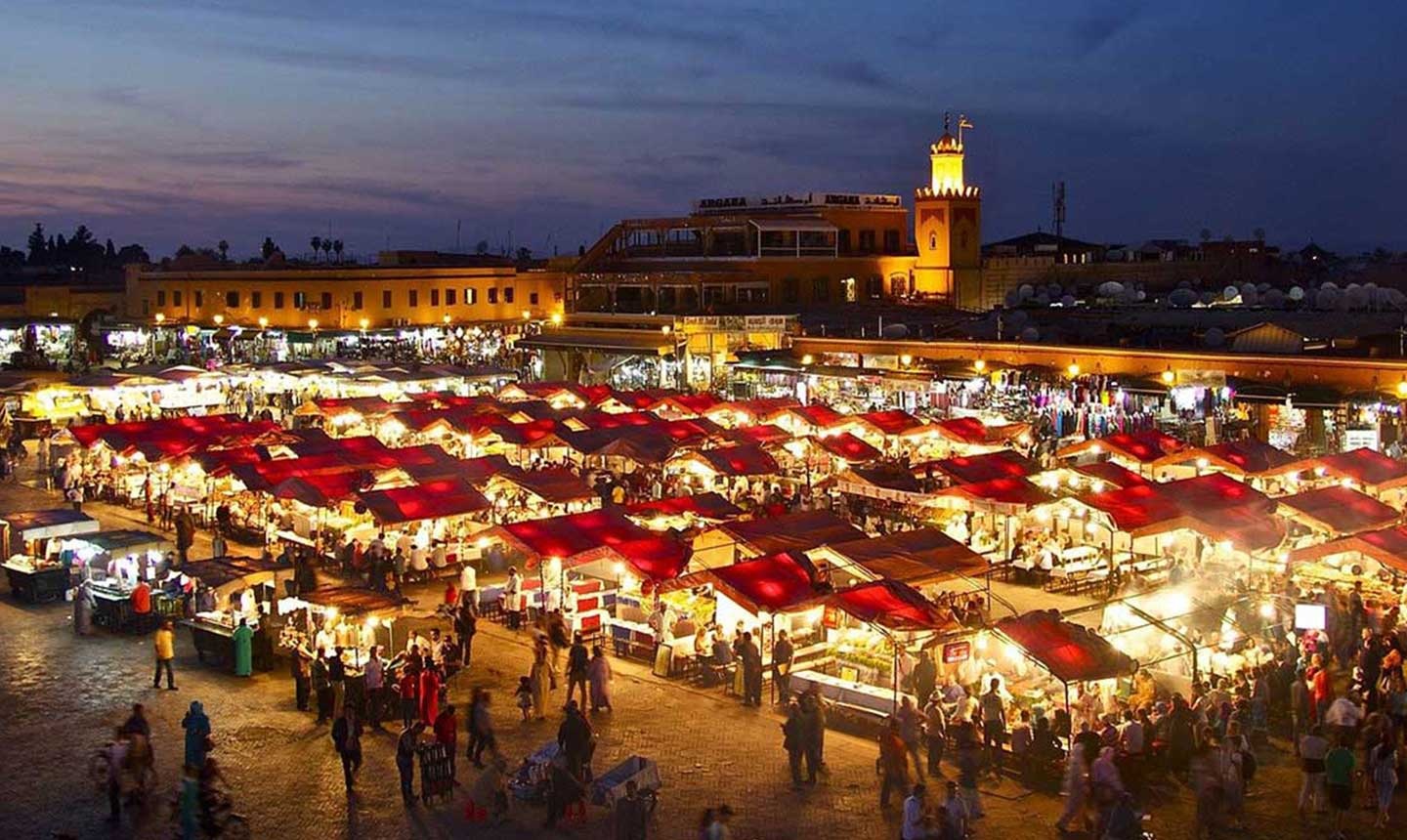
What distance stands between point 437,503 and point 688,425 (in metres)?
7.93

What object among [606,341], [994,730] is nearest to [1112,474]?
[994,730]

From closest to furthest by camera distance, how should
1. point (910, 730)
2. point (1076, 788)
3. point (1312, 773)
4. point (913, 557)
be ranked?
point (1076, 788)
point (1312, 773)
point (910, 730)
point (913, 557)

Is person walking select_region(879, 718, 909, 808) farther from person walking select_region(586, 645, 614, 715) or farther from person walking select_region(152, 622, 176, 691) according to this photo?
person walking select_region(152, 622, 176, 691)

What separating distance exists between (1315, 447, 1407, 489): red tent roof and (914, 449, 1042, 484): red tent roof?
14.9 ft

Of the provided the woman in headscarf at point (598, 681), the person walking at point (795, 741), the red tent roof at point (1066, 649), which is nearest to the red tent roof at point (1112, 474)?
the red tent roof at point (1066, 649)

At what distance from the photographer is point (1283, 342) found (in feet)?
109

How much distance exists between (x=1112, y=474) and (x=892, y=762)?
38.4 ft

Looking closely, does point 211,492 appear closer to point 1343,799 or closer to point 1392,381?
point 1343,799

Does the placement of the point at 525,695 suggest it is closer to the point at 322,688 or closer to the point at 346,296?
the point at 322,688

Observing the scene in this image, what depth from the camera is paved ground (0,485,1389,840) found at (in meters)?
11.4

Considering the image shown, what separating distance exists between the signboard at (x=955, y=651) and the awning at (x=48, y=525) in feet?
41.7

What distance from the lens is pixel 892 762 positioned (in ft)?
37.8

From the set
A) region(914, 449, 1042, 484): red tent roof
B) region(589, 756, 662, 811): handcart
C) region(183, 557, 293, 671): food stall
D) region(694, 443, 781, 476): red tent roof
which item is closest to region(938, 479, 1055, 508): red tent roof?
region(914, 449, 1042, 484): red tent roof

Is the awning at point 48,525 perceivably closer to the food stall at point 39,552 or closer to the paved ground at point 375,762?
the food stall at point 39,552
